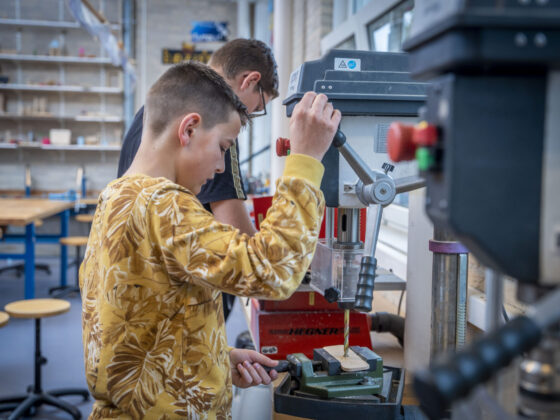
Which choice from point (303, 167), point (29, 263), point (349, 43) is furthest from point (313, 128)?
point (29, 263)

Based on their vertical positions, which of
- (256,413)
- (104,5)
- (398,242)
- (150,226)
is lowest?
(256,413)

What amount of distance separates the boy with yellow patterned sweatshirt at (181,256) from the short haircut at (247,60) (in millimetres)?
639

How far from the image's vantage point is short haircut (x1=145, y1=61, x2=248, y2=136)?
3.22 ft

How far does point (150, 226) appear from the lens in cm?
86

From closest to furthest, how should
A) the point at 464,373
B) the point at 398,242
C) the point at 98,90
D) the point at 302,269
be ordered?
the point at 464,373
the point at 302,269
the point at 398,242
the point at 98,90

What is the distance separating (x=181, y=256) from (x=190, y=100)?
1.05 feet

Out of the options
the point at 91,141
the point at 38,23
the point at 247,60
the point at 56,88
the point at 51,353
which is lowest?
the point at 51,353

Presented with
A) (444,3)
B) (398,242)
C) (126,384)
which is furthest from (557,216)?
(398,242)

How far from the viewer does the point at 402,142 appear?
0.50m

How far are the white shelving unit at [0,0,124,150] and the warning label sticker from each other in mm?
6875

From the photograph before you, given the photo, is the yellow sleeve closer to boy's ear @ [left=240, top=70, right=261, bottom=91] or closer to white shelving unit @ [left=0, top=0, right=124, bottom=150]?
boy's ear @ [left=240, top=70, right=261, bottom=91]

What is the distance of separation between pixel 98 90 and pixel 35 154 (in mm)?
1345

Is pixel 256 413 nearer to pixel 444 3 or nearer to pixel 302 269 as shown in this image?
pixel 302 269

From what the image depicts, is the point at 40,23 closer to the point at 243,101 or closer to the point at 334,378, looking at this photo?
the point at 243,101
